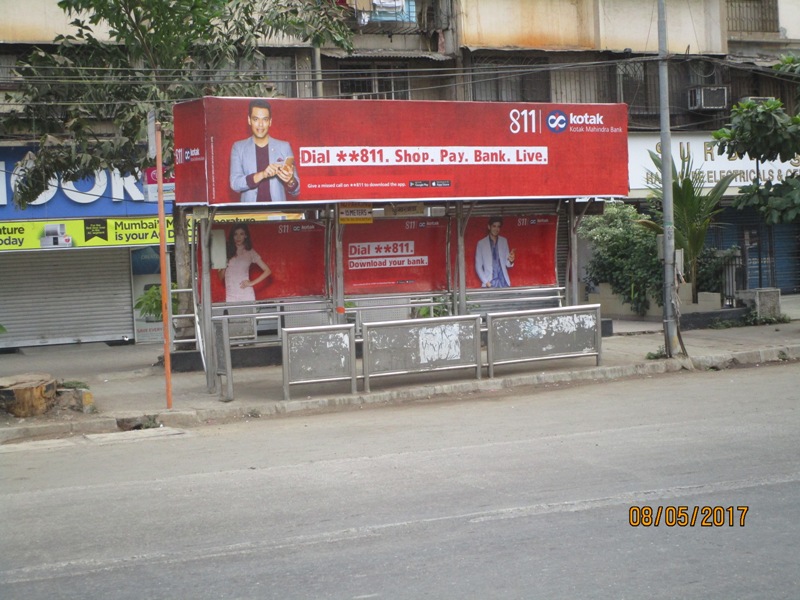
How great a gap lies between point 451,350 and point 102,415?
496 cm

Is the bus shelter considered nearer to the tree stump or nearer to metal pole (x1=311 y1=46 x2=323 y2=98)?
the tree stump

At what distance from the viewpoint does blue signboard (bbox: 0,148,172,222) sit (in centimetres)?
2027

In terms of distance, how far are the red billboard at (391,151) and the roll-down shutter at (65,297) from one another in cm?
880

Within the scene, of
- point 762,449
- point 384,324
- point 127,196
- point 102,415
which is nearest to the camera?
point 762,449

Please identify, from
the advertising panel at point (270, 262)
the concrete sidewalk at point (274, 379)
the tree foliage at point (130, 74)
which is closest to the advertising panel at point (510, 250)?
the concrete sidewalk at point (274, 379)

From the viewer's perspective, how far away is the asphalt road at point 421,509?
548 cm

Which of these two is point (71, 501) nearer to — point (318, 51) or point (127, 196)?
point (127, 196)

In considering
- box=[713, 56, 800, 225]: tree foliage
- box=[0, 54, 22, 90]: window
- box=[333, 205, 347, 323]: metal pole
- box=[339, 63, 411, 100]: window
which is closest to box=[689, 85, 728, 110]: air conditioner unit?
box=[713, 56, 800, 225]: tree foliage

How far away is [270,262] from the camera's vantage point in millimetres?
15586

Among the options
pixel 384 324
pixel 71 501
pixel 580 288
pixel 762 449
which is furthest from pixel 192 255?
pixel 580 288

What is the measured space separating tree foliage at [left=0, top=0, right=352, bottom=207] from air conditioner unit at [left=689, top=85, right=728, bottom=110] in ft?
39.1

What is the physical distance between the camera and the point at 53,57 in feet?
55.5
